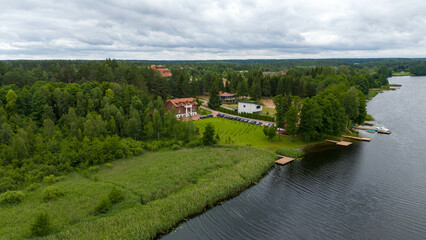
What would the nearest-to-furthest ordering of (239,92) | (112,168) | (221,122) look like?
(112,168)
(221,122)
(239,92)

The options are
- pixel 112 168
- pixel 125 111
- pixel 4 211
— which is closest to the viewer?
pixel 4 211

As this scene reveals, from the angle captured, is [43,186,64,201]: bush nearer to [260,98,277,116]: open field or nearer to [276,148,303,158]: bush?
[276,148,303,158]: bush

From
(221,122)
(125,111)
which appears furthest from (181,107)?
(125,111)

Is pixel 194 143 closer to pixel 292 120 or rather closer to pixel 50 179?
pixel 292 120

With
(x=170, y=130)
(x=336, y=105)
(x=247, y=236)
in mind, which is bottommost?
(x=247, y=236)

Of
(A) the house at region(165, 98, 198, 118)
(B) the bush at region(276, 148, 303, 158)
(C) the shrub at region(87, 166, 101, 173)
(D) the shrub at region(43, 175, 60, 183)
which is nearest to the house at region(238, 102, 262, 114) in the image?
(A) the house at region(165, 98, 198, 118)

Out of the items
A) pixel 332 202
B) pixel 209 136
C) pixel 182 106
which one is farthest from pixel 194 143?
pixel 182 106

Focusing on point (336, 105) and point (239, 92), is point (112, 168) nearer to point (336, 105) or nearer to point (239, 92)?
point (336, 105)
